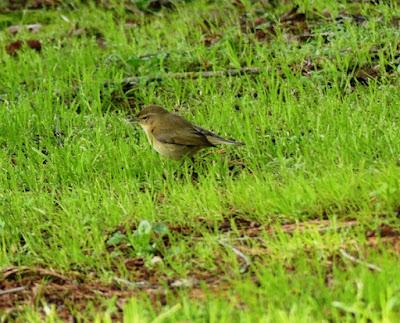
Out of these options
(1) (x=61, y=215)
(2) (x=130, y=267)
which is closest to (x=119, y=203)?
(1) (x=61, y=215)

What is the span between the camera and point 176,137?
285 inches

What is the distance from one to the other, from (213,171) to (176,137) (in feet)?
2.02

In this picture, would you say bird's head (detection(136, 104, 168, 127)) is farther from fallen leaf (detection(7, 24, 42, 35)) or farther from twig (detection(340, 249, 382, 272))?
fallen leaf (detection(7, 24, 42, 35))

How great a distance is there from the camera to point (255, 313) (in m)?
4.43

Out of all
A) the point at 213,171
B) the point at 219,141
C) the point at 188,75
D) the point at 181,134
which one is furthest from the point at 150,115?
the point at 188,75

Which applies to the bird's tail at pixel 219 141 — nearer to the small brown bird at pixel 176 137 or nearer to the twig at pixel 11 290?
the small brown bird at pixel 176 137

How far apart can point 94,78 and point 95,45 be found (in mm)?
1266

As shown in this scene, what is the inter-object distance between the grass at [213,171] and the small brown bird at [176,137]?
0.11 m

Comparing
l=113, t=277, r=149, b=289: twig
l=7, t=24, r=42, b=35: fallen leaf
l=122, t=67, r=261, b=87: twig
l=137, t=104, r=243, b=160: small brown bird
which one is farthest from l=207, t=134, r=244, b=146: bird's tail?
l=7, t=24, r=42, b=35: fallen leaf

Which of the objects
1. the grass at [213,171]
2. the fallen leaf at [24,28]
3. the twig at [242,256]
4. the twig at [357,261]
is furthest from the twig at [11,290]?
the fallen leaf at [24,28]

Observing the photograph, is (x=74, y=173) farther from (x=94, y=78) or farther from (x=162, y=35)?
(x=162, y=35)

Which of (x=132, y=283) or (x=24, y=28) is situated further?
(x=24, y=28)

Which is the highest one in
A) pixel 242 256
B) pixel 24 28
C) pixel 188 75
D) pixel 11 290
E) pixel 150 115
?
pixel 242 256

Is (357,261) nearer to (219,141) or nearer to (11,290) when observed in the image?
(11,290)
